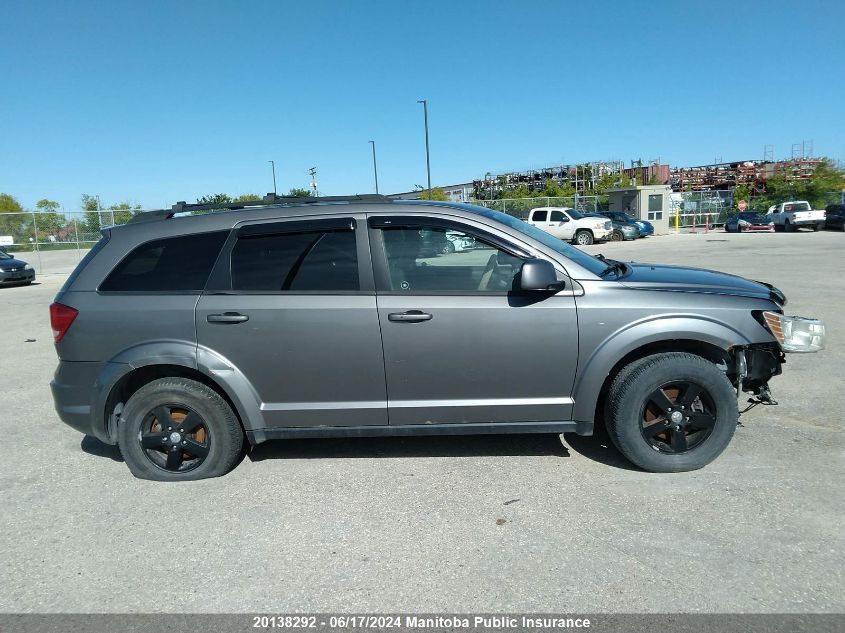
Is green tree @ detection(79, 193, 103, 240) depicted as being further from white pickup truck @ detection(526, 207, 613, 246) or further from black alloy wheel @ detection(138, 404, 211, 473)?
black alloy wheel @ detection(138, 404, 211, 473)

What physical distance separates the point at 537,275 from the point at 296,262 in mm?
1586

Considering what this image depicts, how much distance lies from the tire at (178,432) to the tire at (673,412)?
2.56 m

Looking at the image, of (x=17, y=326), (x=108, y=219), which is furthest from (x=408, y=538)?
(x=108, y=219)

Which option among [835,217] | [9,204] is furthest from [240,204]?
[9,204]

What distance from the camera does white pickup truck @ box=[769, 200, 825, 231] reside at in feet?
107

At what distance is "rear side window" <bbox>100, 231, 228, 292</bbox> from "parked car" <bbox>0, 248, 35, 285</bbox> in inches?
704

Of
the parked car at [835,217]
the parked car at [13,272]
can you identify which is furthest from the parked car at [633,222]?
the parked car at [13,272]

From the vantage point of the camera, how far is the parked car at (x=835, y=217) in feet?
103

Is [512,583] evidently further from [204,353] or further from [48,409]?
[48,409]

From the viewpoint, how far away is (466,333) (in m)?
3.75

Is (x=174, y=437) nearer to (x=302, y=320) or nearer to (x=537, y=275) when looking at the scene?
(x=302, y=320)

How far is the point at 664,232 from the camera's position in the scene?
121ft

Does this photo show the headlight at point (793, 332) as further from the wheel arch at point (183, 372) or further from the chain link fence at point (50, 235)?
the chain link fence at point (50, 235)

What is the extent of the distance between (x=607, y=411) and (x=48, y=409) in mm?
5253
